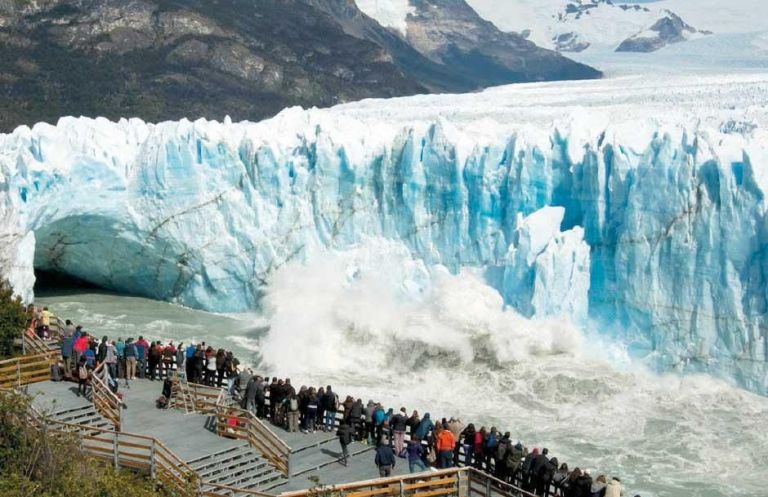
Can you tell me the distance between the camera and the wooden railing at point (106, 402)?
50.6 ft

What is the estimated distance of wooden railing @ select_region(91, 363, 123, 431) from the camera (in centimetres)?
1544

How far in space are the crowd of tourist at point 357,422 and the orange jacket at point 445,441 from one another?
0.04 ft

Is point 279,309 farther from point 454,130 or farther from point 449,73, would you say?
point 449,73

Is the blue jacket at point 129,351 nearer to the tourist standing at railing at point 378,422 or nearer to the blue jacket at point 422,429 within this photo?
the tourist standing at railing at point 378,422

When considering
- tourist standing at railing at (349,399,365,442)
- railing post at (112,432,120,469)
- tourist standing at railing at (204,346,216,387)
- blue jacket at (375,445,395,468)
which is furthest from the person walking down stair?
tourist standing at railing at (204,346,216,387)

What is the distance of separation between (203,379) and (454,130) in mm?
9377

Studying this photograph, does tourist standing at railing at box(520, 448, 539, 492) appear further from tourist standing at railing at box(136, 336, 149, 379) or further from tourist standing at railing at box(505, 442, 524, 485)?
tourist standing at railing at box(136, 336, 149, 379)

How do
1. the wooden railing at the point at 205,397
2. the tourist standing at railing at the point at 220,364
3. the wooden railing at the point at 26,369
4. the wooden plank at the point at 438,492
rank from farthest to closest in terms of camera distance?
the tourist standing at railing at the point at 220,364, the wooden railing at the point at 26,369, the wooden railing at the point at 205,397, the wooden plank at the point at 438,492

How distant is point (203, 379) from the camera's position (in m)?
18.1

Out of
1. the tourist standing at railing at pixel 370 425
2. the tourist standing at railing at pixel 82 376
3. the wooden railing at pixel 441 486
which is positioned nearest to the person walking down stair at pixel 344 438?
the tourist standing at railing at pixel 370 425

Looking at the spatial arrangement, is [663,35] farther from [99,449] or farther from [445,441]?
[99,449]

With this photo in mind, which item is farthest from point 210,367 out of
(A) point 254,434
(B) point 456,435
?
(B) point 456,435

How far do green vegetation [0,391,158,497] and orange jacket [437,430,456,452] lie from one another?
12.5ft

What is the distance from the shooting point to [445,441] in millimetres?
14352
